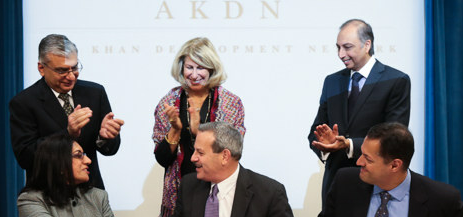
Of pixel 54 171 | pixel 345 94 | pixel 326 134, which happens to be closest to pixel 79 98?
pixel 54 171

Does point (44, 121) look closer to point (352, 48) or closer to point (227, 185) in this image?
point (227, 185)

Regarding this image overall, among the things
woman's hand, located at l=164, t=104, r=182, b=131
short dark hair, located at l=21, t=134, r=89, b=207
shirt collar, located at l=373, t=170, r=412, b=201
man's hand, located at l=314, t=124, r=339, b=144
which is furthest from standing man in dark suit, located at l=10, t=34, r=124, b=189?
shirt collar, located at l=373, t=170, r=412, b=201

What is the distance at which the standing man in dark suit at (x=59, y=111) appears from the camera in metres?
3.13

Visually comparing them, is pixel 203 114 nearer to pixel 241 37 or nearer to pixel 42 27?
pixel 241 37

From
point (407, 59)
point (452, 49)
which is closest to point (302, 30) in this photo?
point (407, 59)

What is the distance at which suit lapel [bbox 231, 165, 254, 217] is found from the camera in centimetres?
281

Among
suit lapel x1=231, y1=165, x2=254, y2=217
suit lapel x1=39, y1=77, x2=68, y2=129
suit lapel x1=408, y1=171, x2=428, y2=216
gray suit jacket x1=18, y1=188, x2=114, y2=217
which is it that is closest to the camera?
suit lapel x1=408, y1=171, x2=428, y2=216

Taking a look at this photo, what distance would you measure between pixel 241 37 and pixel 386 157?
212 cm

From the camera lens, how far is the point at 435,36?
15.1 feet

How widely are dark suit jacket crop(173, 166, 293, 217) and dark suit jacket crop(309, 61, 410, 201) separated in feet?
1.92

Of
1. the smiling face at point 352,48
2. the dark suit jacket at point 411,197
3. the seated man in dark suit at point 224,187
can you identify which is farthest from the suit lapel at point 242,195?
the smiling face at point 352,48

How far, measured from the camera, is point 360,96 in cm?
332

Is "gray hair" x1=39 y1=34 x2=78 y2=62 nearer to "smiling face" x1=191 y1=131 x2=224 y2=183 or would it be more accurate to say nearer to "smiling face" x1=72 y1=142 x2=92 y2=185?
"smiling face" x1=72 y1=142 x2=92 y2=185

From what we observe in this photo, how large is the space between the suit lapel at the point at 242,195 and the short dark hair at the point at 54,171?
2.64 ft
